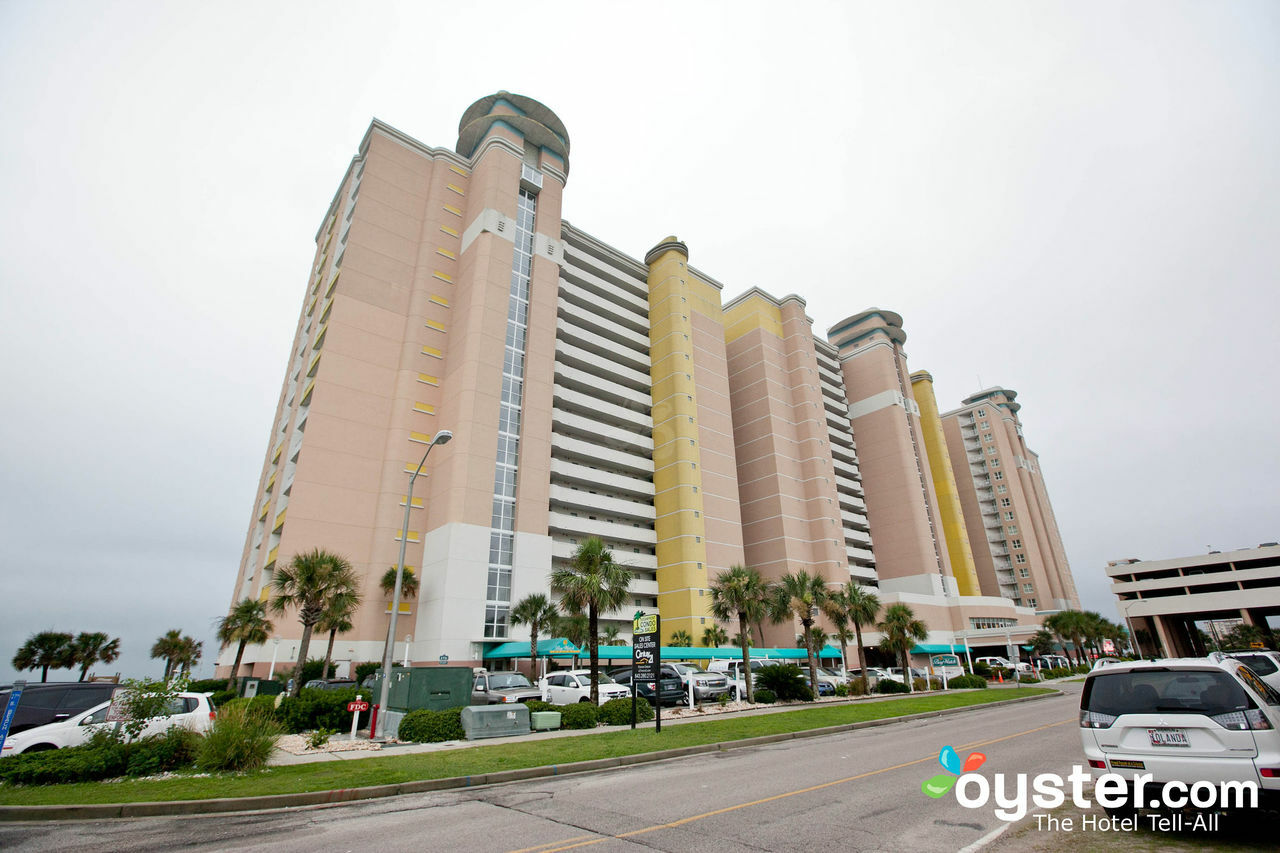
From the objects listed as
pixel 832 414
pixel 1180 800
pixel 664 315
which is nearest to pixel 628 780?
pixel 1180 800

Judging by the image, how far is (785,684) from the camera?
28188mm

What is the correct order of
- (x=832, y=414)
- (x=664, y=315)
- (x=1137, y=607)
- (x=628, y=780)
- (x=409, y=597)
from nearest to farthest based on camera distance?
(x=628, y=780)
(x=409, y=597)
(x=664, y=315)
(x=1137, y=607)
(x=832, y=414)

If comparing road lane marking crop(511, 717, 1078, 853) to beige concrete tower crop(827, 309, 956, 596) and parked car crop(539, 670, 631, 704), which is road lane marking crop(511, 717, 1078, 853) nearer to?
parked car crop(539, 670, 631, 704)

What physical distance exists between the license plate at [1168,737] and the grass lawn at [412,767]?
9.97 m

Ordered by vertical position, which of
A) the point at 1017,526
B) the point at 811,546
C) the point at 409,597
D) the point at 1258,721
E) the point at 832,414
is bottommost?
the point at 1258,721

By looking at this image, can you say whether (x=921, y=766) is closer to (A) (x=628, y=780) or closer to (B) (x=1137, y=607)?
(A) (x=628, y=780)

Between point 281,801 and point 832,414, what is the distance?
3491 inches

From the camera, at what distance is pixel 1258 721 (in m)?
5.98

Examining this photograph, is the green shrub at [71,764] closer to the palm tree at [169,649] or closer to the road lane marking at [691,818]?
the road lane marking at [691,818]

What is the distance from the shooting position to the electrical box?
17408mm

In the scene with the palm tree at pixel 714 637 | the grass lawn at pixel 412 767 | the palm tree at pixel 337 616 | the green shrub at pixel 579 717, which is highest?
the palm tree at pixel 337 616

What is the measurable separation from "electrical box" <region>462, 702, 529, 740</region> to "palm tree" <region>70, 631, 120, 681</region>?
7263 cm

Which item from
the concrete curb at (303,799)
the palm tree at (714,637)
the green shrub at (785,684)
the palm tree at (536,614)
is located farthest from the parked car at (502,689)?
the palm tree at (714,637)

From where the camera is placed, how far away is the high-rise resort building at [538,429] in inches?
1809
